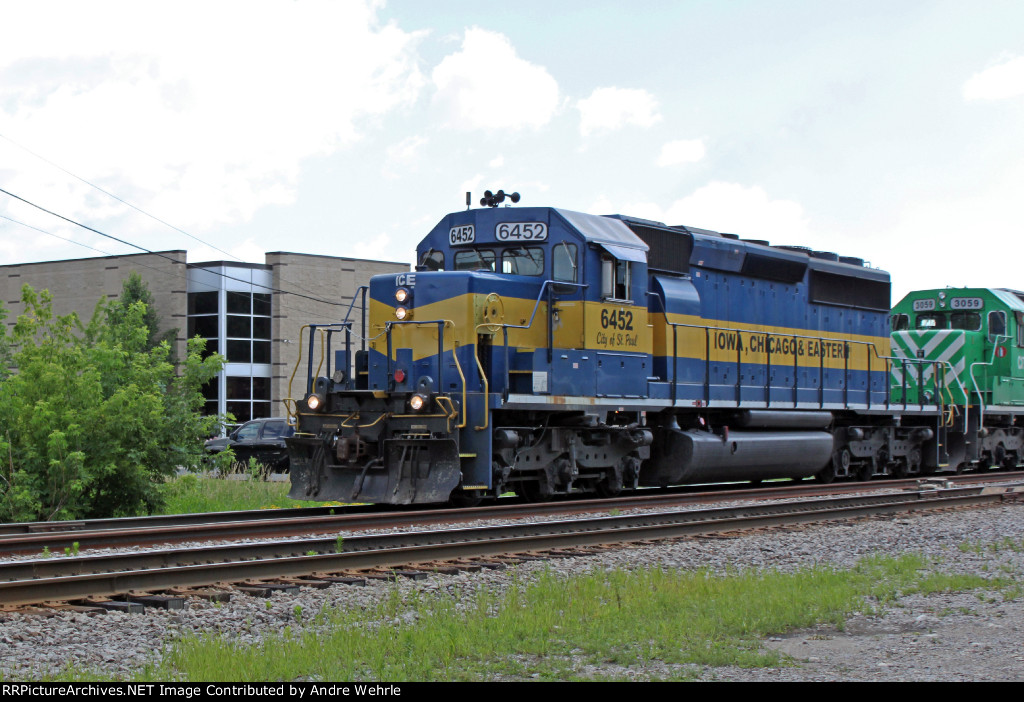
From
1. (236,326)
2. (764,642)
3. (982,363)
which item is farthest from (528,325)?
(236,326)

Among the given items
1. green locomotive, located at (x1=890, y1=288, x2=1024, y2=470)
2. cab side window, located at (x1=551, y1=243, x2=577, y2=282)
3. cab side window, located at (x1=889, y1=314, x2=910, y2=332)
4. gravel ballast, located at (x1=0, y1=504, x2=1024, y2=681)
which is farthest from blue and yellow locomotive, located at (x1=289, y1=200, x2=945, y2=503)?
cab side window, located at (x1=889, y1=314, x2=910, y2=332)

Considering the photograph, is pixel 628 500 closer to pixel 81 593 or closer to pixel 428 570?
pixel 428 570

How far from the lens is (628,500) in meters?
13.6

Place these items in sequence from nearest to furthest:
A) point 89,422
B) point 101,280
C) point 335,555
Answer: point 335,555, point 89,422, point 101,280

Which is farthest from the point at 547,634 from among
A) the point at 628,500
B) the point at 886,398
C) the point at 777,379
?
the point at 886,398

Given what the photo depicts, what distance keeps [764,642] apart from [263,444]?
18.0m

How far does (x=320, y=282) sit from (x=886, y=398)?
2743 cm

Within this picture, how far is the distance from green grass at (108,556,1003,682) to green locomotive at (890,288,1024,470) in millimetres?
13376

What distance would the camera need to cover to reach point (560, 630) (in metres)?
6.27

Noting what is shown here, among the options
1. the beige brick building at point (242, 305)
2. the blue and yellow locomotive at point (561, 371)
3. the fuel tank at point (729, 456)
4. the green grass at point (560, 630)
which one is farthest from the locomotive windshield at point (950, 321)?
the beige brick building at point (242, 305)

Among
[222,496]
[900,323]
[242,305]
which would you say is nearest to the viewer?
[222,496]

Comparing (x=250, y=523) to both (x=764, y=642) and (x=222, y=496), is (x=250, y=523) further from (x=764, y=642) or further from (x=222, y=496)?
(x=764, y=642)

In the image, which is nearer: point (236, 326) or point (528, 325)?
point (528, 325)

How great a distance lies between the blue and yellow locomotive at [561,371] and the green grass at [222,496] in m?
1.81
